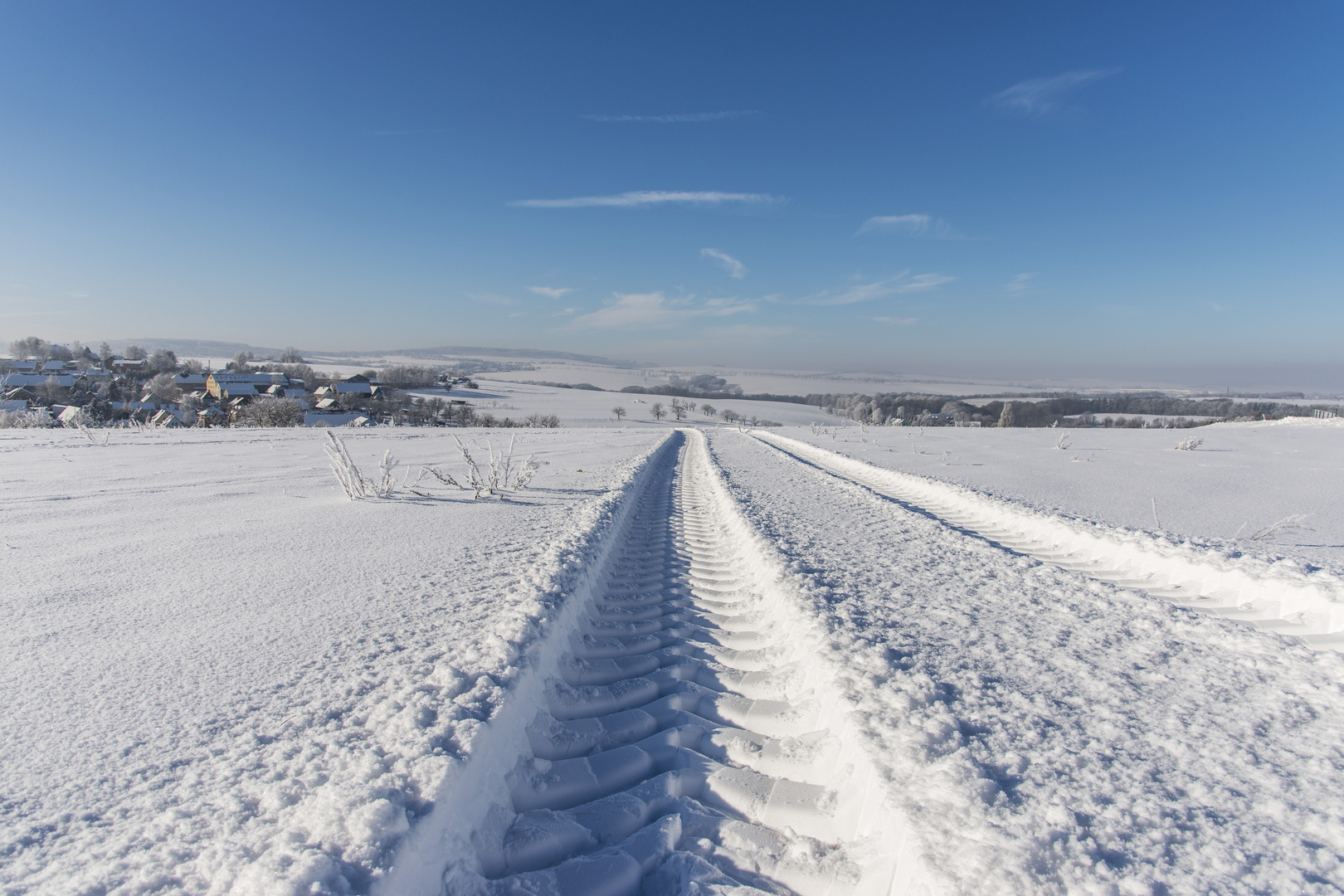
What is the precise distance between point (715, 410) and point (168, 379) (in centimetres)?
5742

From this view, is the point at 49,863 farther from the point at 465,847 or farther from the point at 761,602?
the point at 761,602

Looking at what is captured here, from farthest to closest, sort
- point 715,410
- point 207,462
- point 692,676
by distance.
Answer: point 715,410 < point 207,462 < point 692,676

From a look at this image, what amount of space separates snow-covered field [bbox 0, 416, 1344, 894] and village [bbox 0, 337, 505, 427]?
17674 millimetres

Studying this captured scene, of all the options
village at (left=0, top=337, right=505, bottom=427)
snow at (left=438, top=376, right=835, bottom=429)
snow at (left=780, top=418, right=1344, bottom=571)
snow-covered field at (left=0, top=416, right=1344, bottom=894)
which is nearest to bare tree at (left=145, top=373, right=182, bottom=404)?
village at (left=0, top=337, right=505, bottom=427)

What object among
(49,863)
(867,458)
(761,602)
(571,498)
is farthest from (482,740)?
(867,458)

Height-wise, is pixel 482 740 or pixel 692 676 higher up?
pixel 482 740

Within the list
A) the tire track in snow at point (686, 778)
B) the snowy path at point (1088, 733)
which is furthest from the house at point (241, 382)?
the snowy path at point (1088, 733)

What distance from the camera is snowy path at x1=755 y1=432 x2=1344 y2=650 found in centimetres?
313

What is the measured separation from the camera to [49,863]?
1275 mm

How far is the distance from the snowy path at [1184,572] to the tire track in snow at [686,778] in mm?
2720

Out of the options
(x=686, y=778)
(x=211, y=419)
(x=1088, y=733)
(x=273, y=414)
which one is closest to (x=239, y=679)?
(x=686, y=778)

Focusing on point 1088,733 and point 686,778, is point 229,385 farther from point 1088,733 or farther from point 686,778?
point 1088,733

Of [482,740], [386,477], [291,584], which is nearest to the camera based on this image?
[482,740]

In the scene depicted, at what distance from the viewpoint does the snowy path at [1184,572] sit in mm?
3133
